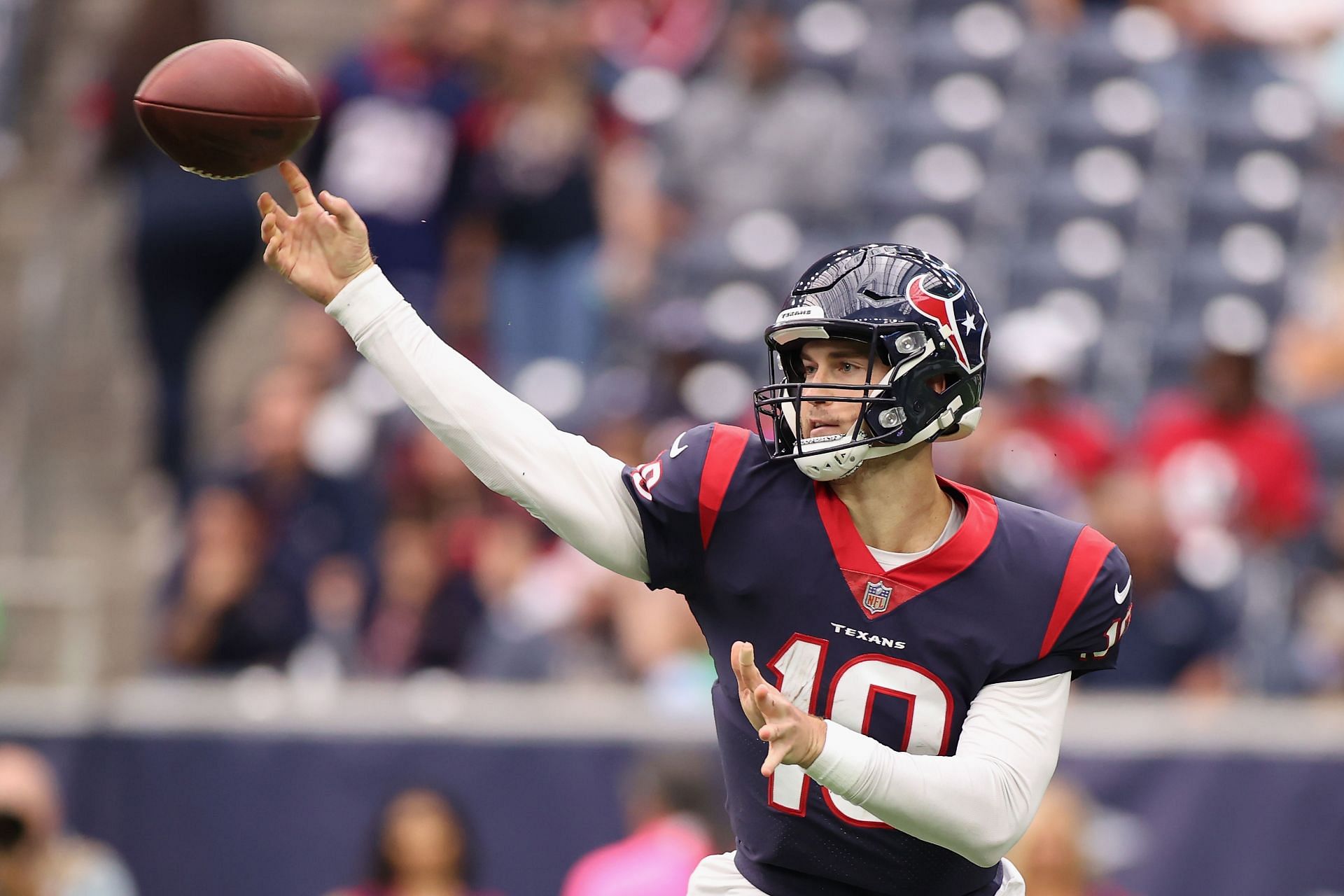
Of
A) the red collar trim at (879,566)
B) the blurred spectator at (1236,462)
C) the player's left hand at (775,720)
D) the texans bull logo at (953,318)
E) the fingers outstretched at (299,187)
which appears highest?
the fingers outstretched at (299,187)

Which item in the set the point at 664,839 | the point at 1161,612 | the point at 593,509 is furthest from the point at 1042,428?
the point at 593,509

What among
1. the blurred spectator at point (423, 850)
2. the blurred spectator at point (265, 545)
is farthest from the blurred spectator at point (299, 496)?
the blurred spectator at point (423, 850)

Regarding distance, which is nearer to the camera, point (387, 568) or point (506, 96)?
point (387, 568)

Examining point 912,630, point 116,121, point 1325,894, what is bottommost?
point 1325,894

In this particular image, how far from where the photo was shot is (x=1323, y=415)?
8742 mm

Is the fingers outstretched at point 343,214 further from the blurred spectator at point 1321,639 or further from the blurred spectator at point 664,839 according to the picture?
the blurred spectator at point 1321,639

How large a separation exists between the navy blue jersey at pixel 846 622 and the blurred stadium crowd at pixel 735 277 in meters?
3.31

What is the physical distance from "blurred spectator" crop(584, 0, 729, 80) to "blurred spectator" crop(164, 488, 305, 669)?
3816mm

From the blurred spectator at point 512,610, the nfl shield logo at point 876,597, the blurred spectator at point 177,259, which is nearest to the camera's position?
the nfl shield logo at point 876,597

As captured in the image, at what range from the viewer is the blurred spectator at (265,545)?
745cm

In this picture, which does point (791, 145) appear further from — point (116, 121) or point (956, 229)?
point (116, 121)

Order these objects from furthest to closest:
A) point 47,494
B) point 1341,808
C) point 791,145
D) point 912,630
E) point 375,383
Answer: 1. point 791,145
2. point 47,494
3. point 375,383
4. point 1341,808
5. point 912,630

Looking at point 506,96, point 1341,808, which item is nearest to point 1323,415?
point 1341,808

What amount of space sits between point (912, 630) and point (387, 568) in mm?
4460
